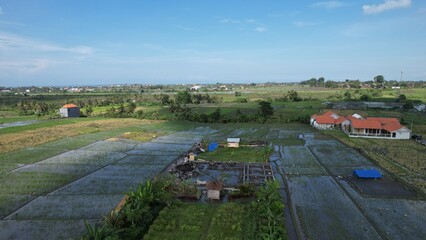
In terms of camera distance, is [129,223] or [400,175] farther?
[400,175]

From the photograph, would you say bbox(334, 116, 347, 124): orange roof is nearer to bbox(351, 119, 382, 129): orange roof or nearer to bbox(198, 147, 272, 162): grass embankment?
bbox(351, 119, 382, 129): orange roof

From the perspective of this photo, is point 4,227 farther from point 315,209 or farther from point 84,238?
point 315,209

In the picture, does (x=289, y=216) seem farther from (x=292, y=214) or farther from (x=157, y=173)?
(x=157, y=173)

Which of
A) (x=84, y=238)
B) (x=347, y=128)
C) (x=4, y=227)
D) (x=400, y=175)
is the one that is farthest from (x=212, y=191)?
(x=347, y=128)

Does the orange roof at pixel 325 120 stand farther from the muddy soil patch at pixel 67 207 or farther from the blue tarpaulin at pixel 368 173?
the muddy soil patch at pixel 67 207

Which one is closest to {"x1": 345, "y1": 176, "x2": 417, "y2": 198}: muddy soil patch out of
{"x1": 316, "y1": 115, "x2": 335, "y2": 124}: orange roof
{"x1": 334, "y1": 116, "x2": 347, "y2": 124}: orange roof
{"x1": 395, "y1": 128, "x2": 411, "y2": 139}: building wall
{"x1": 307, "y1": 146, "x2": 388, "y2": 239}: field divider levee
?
{"x1": 307, "y1": 146, "x2": 388, "y2": 239}: field divider levee
